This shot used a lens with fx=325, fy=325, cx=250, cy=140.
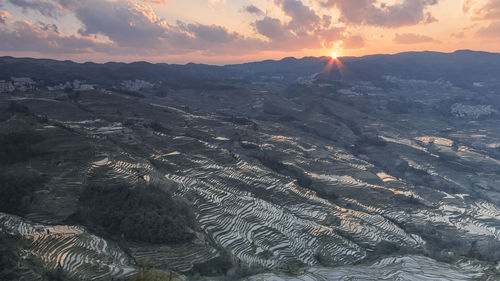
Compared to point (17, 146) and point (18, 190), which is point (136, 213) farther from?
point (17, 146)

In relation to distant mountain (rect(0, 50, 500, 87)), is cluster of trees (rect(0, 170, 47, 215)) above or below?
below

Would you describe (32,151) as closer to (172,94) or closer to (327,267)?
(327,267)

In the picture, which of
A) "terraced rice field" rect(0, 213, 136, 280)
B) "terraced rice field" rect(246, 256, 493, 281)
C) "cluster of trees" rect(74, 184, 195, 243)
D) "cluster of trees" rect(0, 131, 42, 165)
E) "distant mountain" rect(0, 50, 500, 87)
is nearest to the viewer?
"terraced rice field" rect(0, 213, 136, 280)

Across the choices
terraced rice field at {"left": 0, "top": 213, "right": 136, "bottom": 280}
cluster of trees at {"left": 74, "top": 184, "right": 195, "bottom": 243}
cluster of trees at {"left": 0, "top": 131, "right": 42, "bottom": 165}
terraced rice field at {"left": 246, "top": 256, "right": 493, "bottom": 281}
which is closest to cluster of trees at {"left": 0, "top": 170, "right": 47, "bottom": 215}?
terraced rice field at {"left": 0, "top": 213, "right": 136, "bottom": 280}

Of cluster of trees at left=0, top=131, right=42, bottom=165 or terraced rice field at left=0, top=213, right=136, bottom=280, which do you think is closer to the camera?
terraced rice field at left=0, top=213, right=136, bottom=280

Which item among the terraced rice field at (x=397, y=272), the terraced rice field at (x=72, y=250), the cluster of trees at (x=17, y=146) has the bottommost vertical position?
the terraced rice field at (x=397, y=272)

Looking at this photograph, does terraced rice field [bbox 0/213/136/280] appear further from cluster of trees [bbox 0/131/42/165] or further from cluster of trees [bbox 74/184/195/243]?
→ cluster of trees [bbox 0/131/42/165]

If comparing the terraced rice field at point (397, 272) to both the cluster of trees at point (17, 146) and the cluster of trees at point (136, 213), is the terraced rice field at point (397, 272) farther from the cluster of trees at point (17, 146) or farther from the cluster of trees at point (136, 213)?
the cluster of trees at point (17, 146)

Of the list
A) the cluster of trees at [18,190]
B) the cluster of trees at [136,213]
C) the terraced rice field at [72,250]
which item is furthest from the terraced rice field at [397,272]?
the cluster of trees at [18,190]
